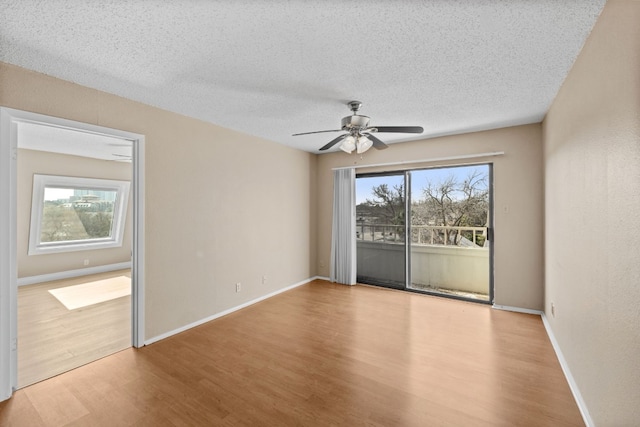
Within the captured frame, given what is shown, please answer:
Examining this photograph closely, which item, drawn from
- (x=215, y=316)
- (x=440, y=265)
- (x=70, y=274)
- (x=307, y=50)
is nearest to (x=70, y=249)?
(x=70, y=274)

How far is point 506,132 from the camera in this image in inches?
150


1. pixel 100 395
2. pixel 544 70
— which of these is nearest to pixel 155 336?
pixel 100 395

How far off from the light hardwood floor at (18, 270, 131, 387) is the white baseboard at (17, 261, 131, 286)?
2.54 feet

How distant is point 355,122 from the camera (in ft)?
9.13

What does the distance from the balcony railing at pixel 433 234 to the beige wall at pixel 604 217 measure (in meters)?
1.98

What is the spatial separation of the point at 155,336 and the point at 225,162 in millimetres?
2248

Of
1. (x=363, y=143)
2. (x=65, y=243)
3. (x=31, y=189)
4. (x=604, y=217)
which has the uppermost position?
(x=363, y=143)

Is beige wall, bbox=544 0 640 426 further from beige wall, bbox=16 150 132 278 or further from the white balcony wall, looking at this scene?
beige wall, bbox=16 150 132 278

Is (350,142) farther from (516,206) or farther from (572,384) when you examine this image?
(572,384)

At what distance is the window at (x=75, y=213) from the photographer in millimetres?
5273

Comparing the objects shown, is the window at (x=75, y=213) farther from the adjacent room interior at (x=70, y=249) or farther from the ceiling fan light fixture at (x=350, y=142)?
the ceiling fan light fixture at (x=350, y=142)

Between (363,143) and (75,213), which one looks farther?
(75,213)

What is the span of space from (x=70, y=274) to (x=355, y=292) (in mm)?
5731

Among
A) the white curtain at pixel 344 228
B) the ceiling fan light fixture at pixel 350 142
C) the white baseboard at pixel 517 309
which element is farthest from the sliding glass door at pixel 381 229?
the ceiling fan light fixture at pixel 350 142
